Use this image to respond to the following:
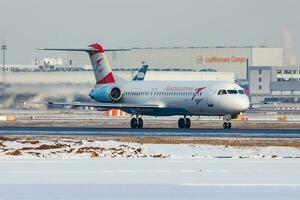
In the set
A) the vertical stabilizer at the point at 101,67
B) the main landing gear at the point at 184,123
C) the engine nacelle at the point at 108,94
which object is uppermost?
the vertical stabilizer at the point at 101,67

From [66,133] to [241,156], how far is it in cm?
2266

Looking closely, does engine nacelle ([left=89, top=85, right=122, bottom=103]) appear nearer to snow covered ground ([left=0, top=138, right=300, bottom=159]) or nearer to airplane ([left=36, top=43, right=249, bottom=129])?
airplane ([left=36, top=43, right=249, bottom=129])

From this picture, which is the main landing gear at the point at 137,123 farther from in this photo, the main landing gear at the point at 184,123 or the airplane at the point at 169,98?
the main landing gear at the point at 184,123

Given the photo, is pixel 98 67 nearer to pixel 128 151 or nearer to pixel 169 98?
pixel 169 98

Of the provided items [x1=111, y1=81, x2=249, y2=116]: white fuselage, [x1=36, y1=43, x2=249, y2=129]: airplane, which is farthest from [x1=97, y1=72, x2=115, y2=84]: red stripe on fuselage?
[x1=111, y1=81, x2=249, y2=116]: white fuselage

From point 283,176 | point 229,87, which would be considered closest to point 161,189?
point 283,176

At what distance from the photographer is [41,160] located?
39.5m

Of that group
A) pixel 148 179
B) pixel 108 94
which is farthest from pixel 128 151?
pixel 108 94

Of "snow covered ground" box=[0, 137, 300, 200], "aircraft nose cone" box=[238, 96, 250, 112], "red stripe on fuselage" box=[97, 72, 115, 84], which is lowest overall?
"snow covered ground" box=[0, 137, 300, 200]

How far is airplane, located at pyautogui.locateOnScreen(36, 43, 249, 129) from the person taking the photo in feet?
252

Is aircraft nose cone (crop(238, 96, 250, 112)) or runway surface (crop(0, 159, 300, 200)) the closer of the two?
runway surface (crop(0, 159, 300, 200))

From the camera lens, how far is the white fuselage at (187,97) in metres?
76.8

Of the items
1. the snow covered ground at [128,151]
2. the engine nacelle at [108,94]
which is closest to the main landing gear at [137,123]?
the engine nacelle at [108,94]

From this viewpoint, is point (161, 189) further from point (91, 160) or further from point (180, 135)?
point (180, 135)
